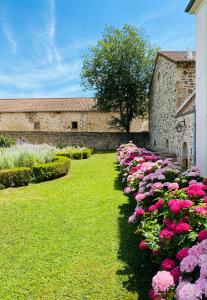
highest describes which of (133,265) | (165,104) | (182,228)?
(165,104)

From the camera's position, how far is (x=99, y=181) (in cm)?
1045

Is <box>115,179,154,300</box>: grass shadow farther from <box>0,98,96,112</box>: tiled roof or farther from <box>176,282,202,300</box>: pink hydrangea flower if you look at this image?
<box>0,98,96,112</box>: tiled roof

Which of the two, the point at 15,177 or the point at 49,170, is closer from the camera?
the point at 15,177

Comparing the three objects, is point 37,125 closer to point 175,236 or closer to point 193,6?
point 193,6

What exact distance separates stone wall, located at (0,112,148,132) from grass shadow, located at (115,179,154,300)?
25.2 m

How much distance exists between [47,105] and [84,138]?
902cm

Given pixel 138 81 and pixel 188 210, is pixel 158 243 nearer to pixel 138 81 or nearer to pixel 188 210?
pixel 188 210

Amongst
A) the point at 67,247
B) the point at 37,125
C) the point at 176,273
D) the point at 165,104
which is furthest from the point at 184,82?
A: the point at 37,125

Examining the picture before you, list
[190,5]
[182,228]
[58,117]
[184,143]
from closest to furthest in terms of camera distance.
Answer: [182,228], [190,5], [184,143], [58,117]

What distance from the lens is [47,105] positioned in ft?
104

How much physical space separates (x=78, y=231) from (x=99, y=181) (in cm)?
489

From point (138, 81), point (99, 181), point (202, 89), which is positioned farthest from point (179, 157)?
point (138, 81)

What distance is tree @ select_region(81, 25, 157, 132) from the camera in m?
24.8

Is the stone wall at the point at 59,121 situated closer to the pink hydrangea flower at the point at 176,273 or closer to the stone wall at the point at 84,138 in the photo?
the stone wall at the point at 84,138
